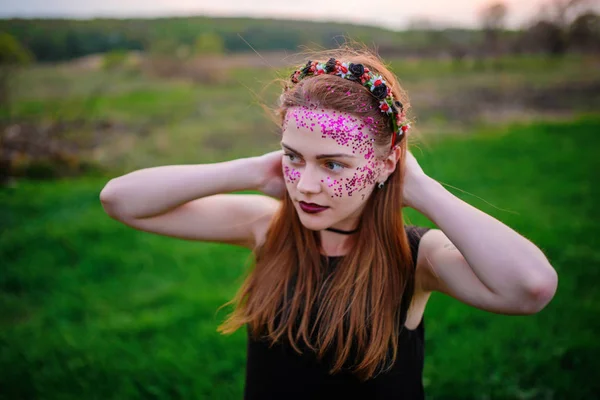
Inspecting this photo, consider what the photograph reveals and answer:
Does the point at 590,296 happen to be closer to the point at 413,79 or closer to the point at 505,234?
the point at 505,234

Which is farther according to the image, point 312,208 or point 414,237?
point 414,237

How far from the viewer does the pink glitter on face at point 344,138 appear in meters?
1.67

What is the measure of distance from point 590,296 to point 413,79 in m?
8.91

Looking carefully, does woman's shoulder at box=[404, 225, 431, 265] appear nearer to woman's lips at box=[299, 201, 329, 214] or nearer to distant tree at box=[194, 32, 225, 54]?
woman's lips at box=[299, 201, 329, 214]

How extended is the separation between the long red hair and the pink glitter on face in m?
0.03

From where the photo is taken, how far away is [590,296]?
409 centimetres

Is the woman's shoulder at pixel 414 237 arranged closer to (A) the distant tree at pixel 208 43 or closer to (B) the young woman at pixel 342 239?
(B) the young woman at pixel 342 239

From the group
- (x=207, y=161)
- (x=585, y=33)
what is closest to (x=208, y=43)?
(x=207, y=161)

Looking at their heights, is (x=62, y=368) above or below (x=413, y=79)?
below

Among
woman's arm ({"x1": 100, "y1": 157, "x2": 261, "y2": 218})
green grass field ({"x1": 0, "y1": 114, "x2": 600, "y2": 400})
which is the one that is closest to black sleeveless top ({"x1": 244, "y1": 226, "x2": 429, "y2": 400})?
woman's arm ({"x1": 100, "y1": 157, "x2": 261, "y2": 218})

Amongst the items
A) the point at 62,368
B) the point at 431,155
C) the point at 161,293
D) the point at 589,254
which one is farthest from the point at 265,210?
the point at 431,155

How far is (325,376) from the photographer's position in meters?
1.81

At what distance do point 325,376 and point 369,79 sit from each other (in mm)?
1111

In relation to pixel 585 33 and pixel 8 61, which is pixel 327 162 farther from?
pixel 585 33
